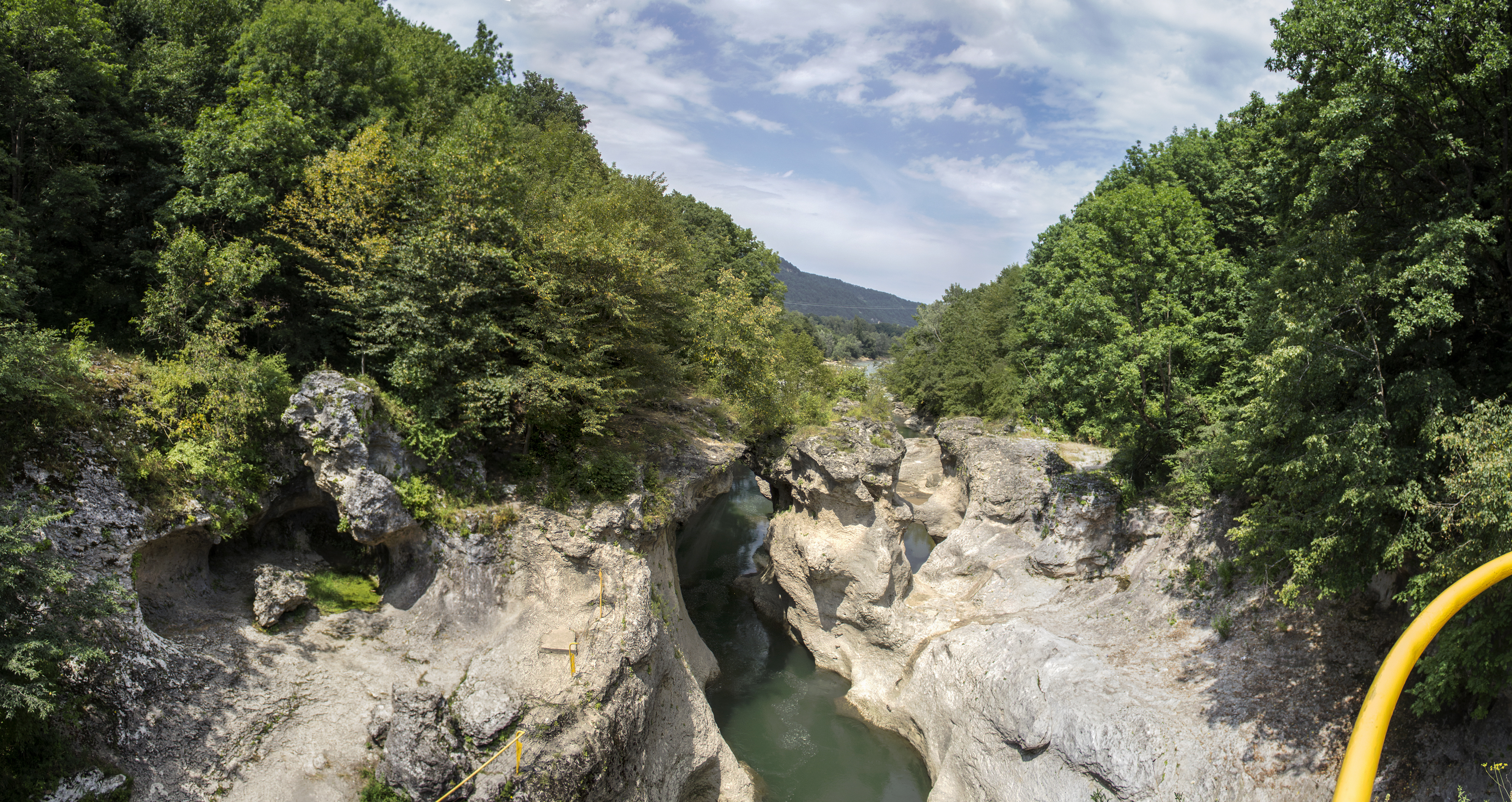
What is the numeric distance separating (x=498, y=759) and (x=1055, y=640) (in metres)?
15.6

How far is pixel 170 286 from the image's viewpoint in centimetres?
1720

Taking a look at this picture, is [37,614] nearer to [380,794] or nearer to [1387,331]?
[380,794]

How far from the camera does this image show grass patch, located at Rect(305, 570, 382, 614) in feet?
55.6

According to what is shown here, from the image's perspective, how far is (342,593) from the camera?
17422 millimetres

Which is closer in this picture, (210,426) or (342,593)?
(210,426)

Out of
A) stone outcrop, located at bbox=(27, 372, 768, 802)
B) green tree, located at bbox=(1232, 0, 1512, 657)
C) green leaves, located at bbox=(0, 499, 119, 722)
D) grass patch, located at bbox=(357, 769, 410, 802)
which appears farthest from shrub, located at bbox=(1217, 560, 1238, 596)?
green leaves, located at bbox=(0, 499, 119, 722)

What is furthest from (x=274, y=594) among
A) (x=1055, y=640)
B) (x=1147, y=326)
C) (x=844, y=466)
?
(x=1147, y=326)

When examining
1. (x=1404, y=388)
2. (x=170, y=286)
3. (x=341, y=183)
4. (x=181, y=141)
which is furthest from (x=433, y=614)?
(x=1404, y=388)

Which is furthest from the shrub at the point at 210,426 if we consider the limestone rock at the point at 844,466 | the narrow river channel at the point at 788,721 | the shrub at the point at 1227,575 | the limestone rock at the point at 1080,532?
the shrub at the point at 1227,575

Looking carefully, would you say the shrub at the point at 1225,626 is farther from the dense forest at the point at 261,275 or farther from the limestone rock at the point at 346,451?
the limestone rock at the point at 346,451

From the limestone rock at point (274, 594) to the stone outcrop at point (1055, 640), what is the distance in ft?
53.5

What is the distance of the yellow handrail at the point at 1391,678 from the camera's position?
4.31 metres

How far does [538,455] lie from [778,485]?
38.8ft

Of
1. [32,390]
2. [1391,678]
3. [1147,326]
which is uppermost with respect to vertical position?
[1147,326]
